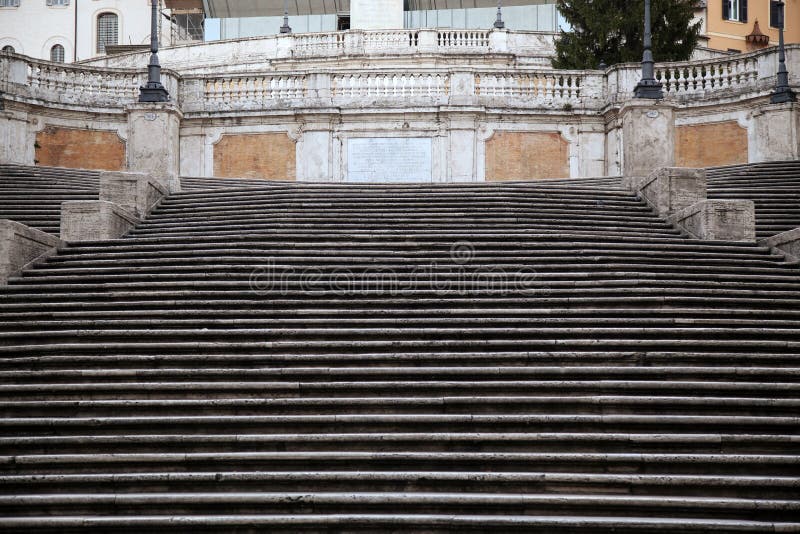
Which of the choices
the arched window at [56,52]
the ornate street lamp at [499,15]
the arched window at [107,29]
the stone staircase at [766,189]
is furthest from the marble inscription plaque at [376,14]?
the arched window at [56,52]

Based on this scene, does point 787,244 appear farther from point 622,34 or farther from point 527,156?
point 622,34

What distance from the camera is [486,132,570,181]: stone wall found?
78.5ft

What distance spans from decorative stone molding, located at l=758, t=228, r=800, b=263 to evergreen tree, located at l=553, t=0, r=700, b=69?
13.5m

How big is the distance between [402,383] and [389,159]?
43.1 feet

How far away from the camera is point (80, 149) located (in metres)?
24.4

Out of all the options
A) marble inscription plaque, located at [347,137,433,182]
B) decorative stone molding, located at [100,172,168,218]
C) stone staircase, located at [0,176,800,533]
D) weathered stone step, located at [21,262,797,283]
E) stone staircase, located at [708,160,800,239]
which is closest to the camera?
stone staircase, located at [0,176,800,533]

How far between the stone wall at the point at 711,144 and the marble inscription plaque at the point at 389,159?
17.9 ft

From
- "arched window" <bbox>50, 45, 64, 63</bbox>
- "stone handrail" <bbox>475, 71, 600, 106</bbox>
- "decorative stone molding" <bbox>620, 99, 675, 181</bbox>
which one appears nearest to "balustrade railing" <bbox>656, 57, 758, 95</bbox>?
"stone handrail" <bbox>475, 71, 600, 106</bbox>

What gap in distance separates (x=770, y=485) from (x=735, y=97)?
50.0 feet

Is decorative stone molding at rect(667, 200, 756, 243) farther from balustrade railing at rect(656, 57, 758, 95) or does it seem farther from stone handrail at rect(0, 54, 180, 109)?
stone handrail at rect(0, 54, 180, 109)

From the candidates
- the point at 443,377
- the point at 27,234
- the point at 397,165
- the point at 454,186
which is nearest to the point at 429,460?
the point at 443,377

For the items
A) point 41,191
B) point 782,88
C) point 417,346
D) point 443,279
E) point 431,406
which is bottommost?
point 431,406

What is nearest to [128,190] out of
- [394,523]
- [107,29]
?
[394,523]

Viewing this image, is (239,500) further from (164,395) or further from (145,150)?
(145,150)
